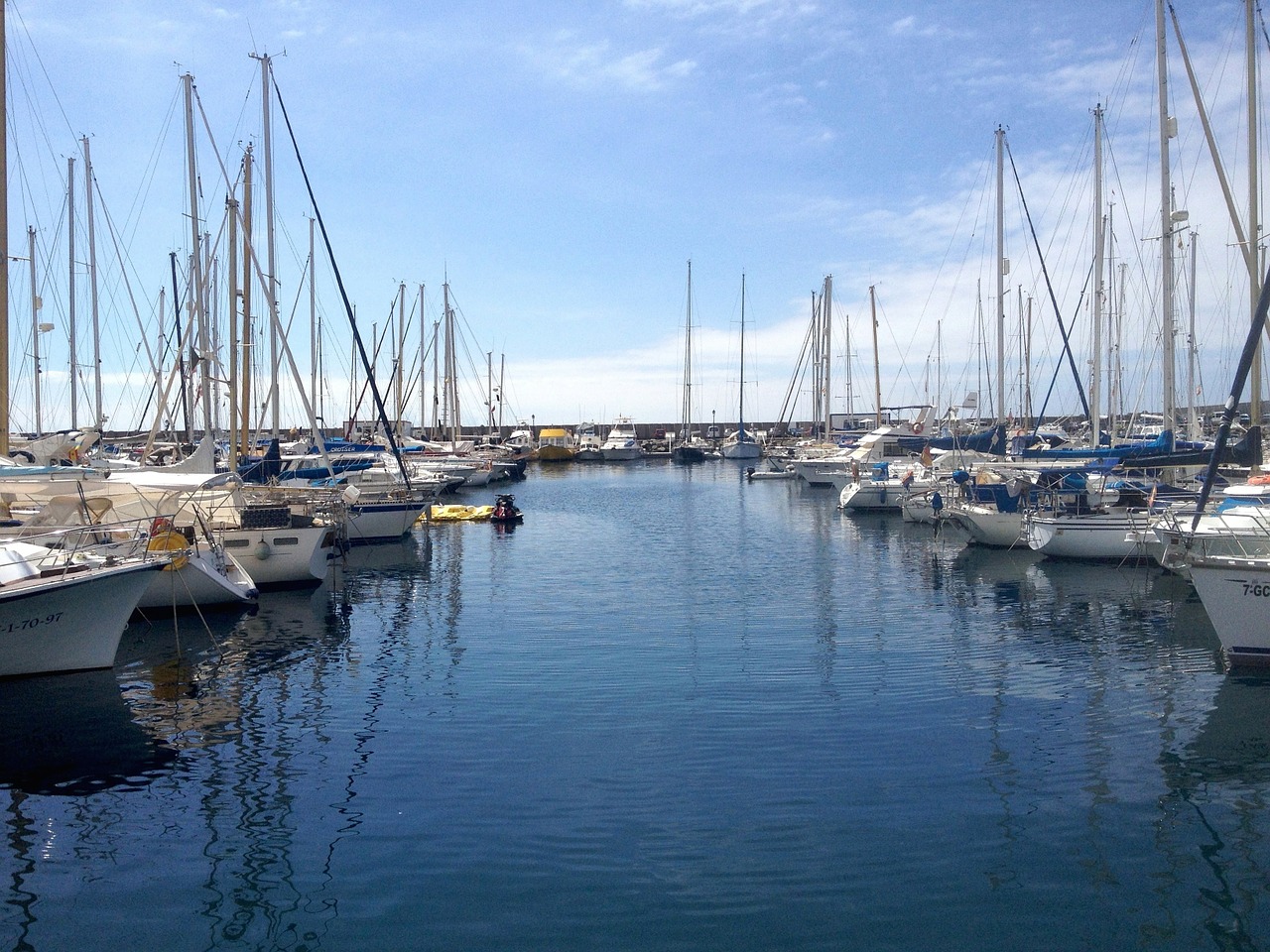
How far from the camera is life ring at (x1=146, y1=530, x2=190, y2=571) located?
747 inches

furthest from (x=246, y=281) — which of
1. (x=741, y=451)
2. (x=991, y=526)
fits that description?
(x=741, y=451)

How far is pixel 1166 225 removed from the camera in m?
30.8

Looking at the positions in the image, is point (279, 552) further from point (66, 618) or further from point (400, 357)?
point (400, 357)

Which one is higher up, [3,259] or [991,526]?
[3,259]

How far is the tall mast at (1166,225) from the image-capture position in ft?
101

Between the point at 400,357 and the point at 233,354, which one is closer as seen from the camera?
the point at 233,354

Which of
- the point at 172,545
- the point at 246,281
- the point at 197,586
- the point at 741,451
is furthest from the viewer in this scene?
the point at 741,451

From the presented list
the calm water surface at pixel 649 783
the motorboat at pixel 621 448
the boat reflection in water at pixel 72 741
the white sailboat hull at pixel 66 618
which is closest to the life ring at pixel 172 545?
the white sailboat hull at pixel 66 618

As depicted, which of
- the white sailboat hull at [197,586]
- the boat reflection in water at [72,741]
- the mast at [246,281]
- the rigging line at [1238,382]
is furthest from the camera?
the mast at [246,281]

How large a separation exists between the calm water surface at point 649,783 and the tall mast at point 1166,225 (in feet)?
34.3

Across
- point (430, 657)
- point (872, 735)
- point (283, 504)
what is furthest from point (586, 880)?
point (283, 504)

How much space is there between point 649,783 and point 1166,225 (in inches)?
1061

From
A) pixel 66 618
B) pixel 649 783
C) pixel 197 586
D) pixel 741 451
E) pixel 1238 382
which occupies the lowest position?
pixel 649 783

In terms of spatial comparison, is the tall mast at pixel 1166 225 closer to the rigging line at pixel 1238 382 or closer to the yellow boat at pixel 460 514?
the rigging line at pixel 1238 382
